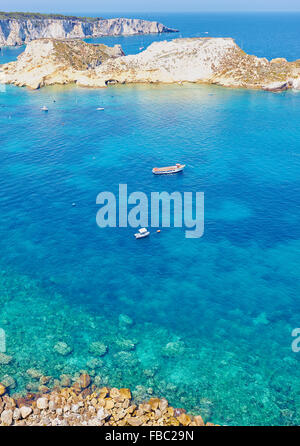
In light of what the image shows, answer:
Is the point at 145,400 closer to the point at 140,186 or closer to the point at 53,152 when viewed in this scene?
the point at 140,186

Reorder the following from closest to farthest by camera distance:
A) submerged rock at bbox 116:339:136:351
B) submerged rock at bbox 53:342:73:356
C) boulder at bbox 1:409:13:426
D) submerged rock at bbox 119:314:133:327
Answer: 1. boulder at bbox 1:409:13:426
2. submerged rock at bbox 53:342:73:356
3. submerged rock at bbox 116:339:136:351
4. submerged rock at bbox 119:314:133:327

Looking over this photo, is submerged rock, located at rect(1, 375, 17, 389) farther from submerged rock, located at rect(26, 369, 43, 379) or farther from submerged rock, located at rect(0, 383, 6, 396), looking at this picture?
submerged rock, located at rect(26, 369, 43, 379)

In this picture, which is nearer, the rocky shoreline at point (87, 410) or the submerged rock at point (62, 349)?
the rocky shoreline at point (87, 410)

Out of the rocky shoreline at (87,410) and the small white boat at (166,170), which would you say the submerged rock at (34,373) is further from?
the small white boat at (166,170)

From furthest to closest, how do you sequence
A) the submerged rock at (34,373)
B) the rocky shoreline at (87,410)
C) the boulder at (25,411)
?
the submerged rock at (34,373) < the boulder at (25,411) < the rocky shoreline at (87,410)

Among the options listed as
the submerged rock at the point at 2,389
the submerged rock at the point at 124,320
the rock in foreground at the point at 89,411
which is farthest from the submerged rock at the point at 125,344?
the submerged rock at the point at 2,389

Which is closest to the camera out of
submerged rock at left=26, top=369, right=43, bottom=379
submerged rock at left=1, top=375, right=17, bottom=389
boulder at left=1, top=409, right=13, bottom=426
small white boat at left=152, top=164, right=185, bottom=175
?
boulder at left=1, top=409, right=13, bottom=426

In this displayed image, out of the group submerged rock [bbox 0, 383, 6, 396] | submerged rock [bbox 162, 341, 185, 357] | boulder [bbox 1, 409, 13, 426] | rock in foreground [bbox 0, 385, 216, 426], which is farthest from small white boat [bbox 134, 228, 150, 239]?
boulder [bbox 1, 409, 13, 426]

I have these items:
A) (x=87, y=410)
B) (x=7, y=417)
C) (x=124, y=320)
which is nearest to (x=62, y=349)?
(x=124, y=320)

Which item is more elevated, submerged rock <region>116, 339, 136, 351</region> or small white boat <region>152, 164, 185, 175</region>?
small white boat <region>152, 164, 185, 175</region>
